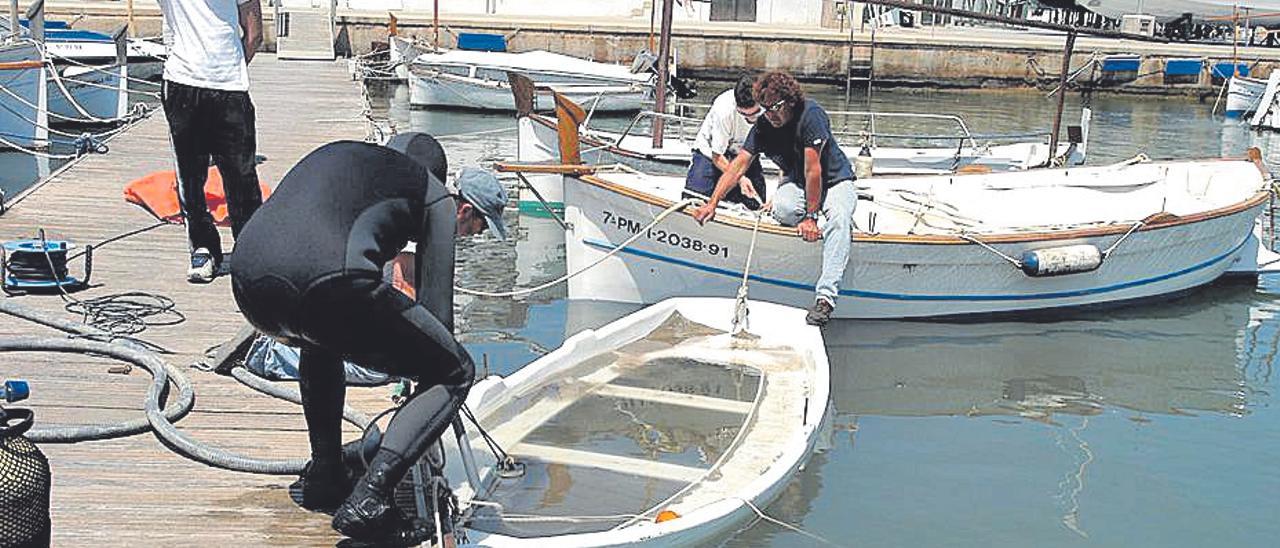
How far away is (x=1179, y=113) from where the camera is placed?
103 ft

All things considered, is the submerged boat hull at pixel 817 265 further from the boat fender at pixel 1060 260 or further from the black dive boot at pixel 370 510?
the black dive boot at pixel 370 510

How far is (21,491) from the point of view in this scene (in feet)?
11.3

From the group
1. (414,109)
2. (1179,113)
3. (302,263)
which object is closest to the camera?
(302,263)

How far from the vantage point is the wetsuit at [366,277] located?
12.1 feet

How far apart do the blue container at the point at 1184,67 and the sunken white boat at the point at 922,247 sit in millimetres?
24331

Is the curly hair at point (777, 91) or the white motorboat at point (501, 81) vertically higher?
the curly hair at point (777, 91)

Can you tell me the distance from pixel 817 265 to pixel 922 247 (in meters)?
0.83

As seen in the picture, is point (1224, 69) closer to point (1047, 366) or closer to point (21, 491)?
point (1047, 366)

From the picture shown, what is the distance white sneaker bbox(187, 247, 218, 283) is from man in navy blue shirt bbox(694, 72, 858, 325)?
3852mm

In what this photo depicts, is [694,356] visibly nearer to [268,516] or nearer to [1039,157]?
[268,516]

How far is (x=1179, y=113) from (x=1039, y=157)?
1744cm

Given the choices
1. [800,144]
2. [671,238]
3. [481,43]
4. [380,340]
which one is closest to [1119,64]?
[481,43]

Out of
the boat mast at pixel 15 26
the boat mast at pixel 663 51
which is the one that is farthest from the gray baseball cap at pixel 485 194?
the boat mast at pixel 15 26

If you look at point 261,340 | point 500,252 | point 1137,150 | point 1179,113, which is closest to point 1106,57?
point 1179,113
